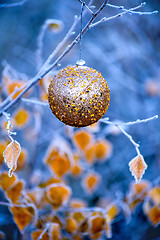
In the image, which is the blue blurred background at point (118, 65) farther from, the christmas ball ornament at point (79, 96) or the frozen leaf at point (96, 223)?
the christmas ball ornament at point (79, 96)

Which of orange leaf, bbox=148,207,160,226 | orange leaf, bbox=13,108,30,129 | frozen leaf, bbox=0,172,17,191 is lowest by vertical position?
orange leaf, bbox=148,207,160,226

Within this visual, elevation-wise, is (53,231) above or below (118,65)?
below

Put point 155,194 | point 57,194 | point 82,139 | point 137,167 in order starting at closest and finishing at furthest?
point 137,167 < point 57,194 < point 155,194 < point 82,139

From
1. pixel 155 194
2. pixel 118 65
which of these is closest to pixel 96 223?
pixel 155 194

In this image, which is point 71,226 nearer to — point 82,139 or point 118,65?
point 82,139

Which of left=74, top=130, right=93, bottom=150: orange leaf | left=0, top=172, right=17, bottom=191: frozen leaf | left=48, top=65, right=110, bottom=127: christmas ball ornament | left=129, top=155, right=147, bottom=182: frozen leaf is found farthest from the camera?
left=74, top=130, right=93, bottom=150: orange leaf

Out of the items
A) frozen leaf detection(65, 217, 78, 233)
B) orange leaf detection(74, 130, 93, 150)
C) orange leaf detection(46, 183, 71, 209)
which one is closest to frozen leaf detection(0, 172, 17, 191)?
orange leaf detection(46, 183, 71, 209)

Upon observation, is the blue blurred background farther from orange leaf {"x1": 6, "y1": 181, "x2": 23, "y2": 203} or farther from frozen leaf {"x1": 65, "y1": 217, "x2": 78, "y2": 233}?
orange leaf {"x1": 6, "y1": 181, "x2": 23, "y2": 203}

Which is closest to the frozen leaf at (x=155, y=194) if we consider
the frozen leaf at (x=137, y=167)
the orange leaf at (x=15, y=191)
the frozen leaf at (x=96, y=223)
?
the frozen leaf at (x=96, y=223)
